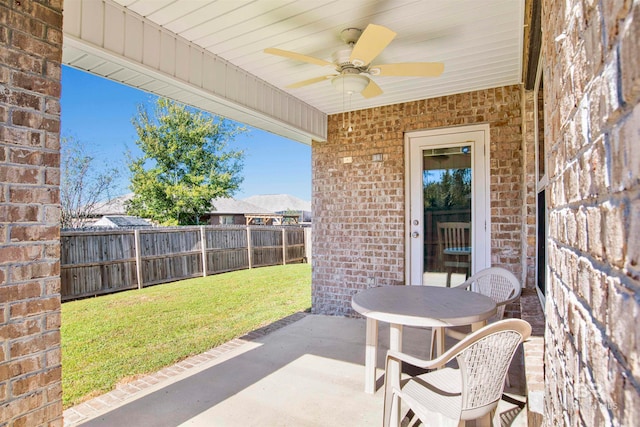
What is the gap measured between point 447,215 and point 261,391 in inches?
116

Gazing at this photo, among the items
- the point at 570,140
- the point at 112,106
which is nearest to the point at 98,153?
the point at 112,106

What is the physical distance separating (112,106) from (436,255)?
18869 mm

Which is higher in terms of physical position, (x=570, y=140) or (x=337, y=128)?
(x=337, y=128)

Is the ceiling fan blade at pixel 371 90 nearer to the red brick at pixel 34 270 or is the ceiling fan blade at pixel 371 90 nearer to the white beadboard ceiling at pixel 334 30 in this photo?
the white beadboard ceiling at pixel 334 30

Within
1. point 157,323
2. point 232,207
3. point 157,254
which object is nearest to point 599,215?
point 157,323

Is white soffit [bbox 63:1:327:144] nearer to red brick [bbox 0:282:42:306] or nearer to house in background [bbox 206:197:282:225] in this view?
red brick [bbox 0:282:42:306]

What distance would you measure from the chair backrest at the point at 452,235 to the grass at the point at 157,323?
239 cm

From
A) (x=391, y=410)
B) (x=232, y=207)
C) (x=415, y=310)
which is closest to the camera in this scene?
(x=391, y=410)

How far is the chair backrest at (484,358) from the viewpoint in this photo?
5.30 ft

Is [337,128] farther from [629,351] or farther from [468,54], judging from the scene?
[629,351]

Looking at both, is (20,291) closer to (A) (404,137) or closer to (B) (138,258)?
(A) (404,137)

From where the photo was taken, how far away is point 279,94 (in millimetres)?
4395

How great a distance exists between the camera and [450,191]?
450cm

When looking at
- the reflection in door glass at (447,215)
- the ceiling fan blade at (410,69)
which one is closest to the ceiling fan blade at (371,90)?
the ceiling fan blade at (410,69)
